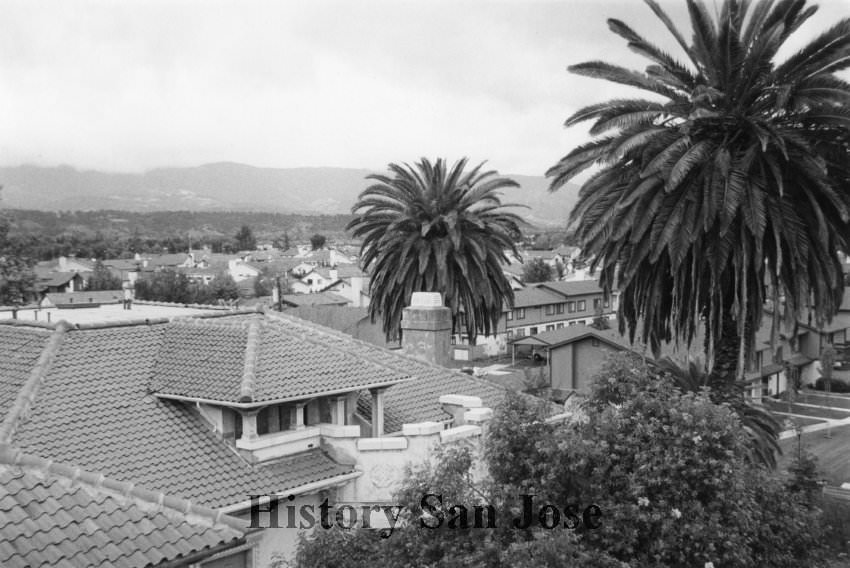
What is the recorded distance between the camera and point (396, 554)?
10.1m

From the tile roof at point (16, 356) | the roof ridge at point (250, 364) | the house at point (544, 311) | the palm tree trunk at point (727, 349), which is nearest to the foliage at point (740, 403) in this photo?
the palm tree trunk at point (727, 349)

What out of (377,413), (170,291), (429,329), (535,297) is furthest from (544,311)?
(377,413)

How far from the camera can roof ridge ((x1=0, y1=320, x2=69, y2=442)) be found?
12.9 metres

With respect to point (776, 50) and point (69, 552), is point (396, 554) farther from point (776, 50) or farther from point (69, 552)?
point (776, 50)

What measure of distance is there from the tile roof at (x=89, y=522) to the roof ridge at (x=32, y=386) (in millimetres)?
3799

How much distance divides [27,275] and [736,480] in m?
24.7

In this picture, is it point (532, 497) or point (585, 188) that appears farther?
point (585, 188)

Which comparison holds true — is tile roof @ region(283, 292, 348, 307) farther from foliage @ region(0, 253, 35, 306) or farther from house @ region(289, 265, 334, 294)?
foliage @ region(0, 253, 35, 306)

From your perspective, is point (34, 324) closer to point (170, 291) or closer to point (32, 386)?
point (32, 386)

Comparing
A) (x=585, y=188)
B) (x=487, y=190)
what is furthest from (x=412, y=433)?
(x=487, y=190)

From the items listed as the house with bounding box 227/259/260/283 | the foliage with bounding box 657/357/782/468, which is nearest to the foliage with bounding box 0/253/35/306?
the foliage with bounding box 657/357/782/468

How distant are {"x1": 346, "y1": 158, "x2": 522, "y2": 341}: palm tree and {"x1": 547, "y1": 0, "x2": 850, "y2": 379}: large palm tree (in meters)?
10.2

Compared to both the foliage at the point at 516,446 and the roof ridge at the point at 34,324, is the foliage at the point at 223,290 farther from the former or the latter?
the foliage at the point at 516,446

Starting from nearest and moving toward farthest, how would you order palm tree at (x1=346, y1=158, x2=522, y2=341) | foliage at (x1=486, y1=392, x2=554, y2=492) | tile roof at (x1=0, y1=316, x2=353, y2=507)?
foliage at (x1=486, y1=392, x2=554, y2=492) → tile roof at (x1=0, y1=316, x2=353, y2=507) → palm tree at (x1=346, y1=158, x2=522, y2=341)
